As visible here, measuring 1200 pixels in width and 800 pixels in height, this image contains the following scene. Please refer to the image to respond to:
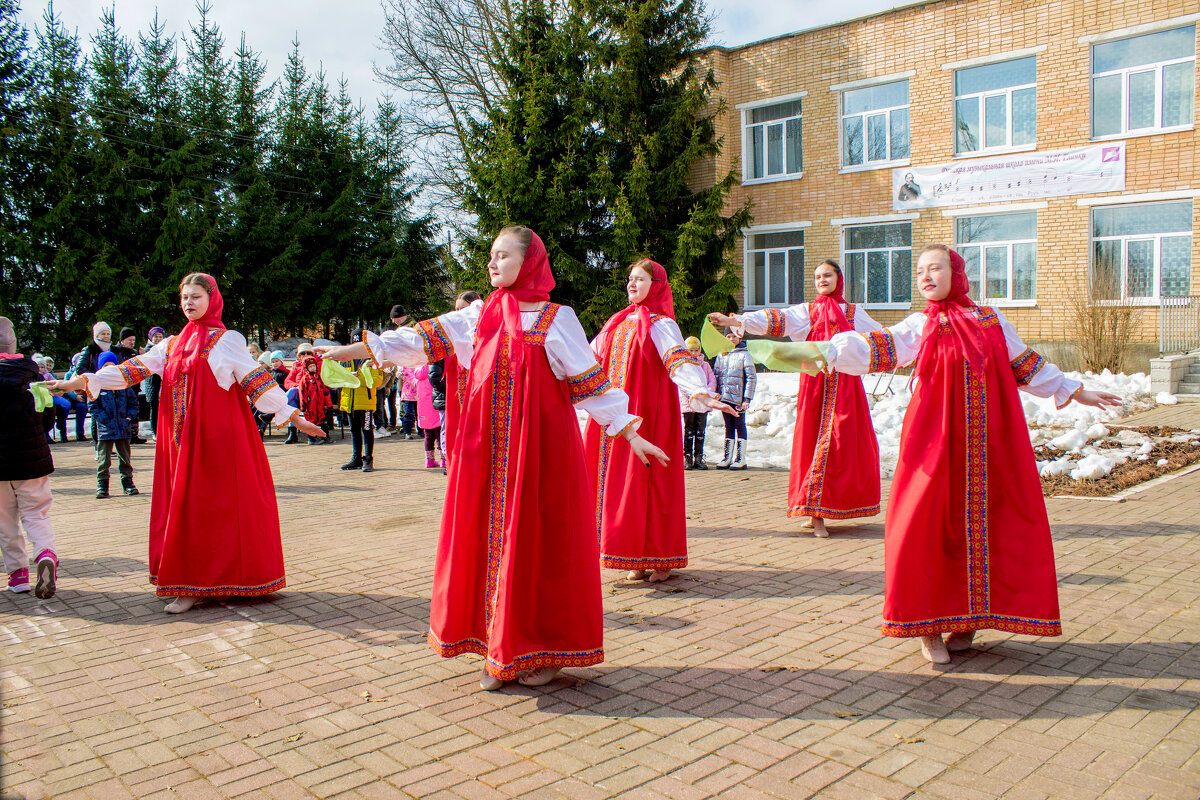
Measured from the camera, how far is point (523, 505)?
157 inches

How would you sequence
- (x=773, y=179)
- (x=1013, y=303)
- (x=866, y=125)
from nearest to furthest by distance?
1. (x=1013, y=303)
2. (x=866, y=125)
3. (x=773, y=179)

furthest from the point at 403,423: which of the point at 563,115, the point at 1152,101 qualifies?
the point at 1152,101

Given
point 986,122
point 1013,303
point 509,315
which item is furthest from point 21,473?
point 986,122

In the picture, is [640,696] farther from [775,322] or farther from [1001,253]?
[1001,253]

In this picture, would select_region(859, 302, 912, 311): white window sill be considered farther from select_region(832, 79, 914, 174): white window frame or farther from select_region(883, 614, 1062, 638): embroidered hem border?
select_region(883, 614, 1062, 638): embroidered hem border

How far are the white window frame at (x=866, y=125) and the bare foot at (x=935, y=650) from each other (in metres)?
19.8

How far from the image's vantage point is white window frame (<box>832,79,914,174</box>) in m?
21.9

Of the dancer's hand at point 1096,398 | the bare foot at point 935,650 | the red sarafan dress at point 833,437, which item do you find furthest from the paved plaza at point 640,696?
the dancer's hand at point 1096,398

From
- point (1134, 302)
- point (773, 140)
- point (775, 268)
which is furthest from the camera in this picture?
point (775, 268)

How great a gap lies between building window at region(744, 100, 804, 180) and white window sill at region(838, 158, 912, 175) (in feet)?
4.53

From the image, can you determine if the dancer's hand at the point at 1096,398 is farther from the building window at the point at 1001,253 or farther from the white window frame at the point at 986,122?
the white window frame at the point at 986,122

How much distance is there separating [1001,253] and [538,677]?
20.1 m

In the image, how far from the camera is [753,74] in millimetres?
24344

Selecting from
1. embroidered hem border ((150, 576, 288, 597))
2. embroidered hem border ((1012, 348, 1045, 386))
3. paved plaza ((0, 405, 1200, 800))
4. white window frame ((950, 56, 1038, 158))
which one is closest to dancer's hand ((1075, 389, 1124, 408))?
embroidered hem border ((1012, 348, 1045, 386))
